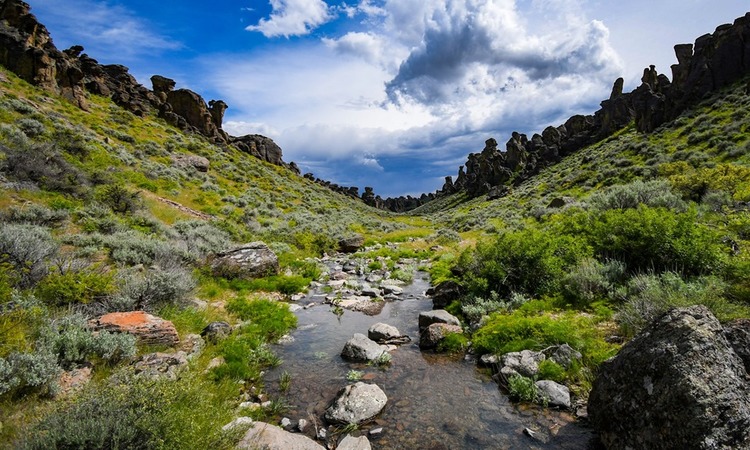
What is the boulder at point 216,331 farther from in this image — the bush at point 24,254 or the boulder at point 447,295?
the boulder at point 447,295

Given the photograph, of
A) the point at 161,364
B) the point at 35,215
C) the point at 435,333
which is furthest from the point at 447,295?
the point at 35,215

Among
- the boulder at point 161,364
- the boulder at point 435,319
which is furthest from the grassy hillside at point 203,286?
the boulder at point 435,319

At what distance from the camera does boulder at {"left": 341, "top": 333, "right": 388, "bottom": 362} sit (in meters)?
9.71

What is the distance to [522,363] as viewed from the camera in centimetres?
805

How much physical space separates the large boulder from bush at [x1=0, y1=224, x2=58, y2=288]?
13.0 metres

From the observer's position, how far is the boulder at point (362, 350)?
382 inches

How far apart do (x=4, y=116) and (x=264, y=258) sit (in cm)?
2449

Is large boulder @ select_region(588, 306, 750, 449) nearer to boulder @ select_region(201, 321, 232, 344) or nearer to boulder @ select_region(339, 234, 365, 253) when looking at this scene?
boulder @ select_region(201, 321, 232, 344)

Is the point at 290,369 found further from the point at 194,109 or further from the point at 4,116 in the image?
the point at 194,109

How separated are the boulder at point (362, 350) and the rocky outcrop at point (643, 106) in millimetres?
76674

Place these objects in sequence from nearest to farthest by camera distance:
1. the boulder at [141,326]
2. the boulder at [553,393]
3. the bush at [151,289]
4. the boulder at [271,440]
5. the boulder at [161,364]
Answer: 1. the boulder at [271,440]
2. the boulder at [161,364]
3. the boulder at [553,393]
4. the boulder at [141,326]
5. the bush at [151,289]

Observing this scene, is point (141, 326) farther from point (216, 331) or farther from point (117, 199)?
point (117, 199)

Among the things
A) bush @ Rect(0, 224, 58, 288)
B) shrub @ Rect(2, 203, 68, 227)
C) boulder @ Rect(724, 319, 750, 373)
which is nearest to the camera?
boulder @ Rect(724, 319, 750, 373)

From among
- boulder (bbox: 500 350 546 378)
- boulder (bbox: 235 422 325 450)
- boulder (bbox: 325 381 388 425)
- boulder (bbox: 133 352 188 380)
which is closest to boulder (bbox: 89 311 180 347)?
boulder (bbox: 133 352 188 380)
